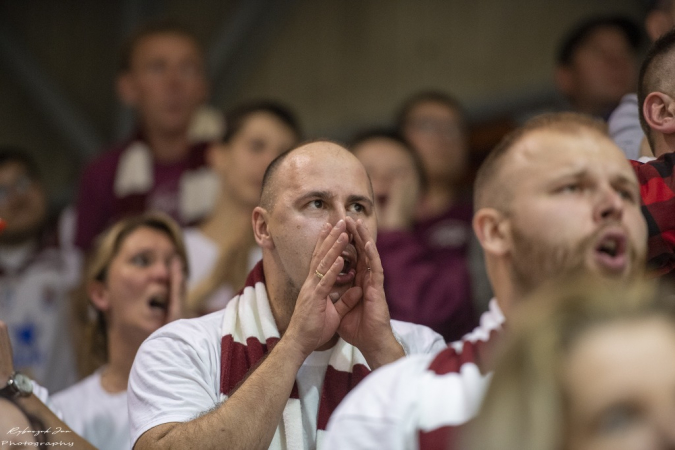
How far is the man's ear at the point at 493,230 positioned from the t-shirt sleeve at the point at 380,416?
1.18 feet

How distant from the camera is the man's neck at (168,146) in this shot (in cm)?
472

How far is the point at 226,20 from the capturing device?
6836 mm

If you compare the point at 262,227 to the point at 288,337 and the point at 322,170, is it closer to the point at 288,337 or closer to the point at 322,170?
the point at 322,170

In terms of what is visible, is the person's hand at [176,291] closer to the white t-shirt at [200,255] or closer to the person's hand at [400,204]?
the white t-shirt at [200,255]

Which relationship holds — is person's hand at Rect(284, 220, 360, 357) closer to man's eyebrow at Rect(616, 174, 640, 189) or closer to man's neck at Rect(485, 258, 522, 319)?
man's neck at Rect(485, 258, 522, 319)

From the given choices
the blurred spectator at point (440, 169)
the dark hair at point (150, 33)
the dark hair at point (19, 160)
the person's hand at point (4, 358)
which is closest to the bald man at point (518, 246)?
the person's hand at point (4, 358)

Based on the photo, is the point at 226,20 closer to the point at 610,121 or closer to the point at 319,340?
the point at 610,121

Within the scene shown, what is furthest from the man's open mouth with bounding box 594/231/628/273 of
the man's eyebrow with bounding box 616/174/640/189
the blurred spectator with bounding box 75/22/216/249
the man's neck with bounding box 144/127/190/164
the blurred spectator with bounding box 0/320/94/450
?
the man's neck with bounding box 144/127/190/164

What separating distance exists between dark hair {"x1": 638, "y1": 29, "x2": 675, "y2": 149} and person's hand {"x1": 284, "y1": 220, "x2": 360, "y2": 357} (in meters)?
0.85

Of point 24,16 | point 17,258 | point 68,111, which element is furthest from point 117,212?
point 24,16

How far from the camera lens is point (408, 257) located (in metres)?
3.77

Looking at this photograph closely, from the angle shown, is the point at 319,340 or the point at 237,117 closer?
the point at 319,340

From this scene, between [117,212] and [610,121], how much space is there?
2.41m

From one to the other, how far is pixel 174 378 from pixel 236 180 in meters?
1.83
